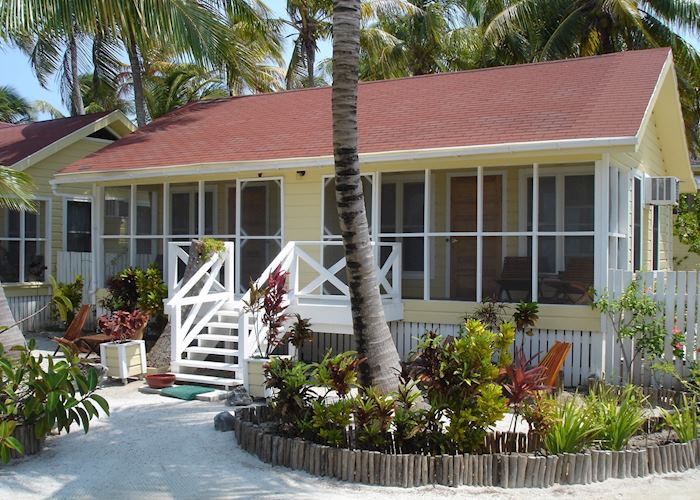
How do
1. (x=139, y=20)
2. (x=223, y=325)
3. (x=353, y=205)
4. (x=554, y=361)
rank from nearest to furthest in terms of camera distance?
(x=353, y=205), (x=554, y=361), (x=223, y=325), (x=139, y=20)

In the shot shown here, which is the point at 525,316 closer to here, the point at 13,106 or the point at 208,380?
the point at 208,380

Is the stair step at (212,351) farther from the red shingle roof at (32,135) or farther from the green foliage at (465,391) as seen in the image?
the red shingle roof at (32,135)

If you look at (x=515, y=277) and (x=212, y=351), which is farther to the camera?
(x=515, y=277)

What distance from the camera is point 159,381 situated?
399 inches

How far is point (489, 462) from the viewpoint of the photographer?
19.9 ft

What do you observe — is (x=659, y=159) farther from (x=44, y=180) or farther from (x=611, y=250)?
(x=44, y=180)

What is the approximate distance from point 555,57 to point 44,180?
53.3 feet

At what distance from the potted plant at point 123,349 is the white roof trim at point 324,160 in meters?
3.08

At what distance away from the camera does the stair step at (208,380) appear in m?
10.1

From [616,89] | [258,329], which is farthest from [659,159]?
[258,329]

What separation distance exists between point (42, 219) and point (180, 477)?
12549 millimetres

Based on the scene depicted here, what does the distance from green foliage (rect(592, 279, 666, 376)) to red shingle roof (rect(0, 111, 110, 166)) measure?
42.3 feet

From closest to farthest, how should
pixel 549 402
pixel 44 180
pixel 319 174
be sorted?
pixel 549 402 < pixel 319 174 < pixel 44 180

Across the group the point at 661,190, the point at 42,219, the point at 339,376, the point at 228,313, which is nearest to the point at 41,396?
the point at 339,376
